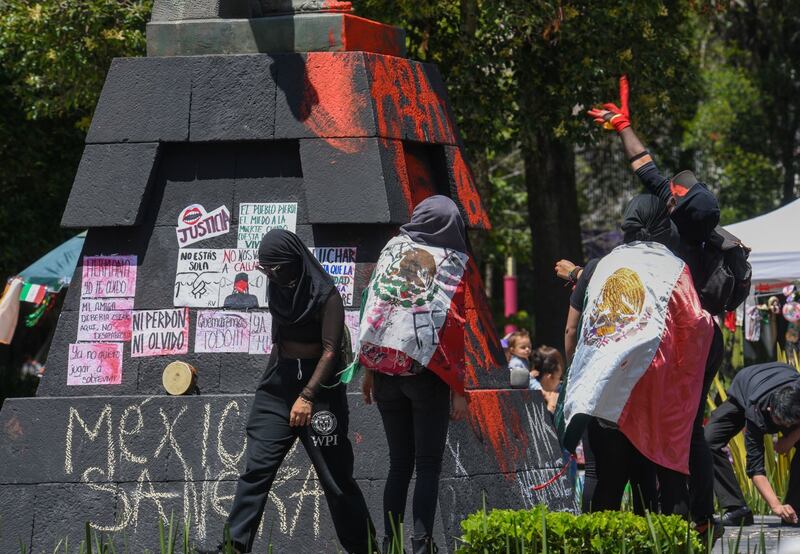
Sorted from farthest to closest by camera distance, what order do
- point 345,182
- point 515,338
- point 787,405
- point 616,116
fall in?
point 515,338 < point 787,405 < point 345,182 < point 616,116

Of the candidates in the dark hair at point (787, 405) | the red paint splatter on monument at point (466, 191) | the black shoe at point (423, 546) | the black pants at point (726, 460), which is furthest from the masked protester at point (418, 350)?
the black pants at point (726, 460)

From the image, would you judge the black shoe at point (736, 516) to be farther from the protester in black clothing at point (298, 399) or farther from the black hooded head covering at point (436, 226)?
the black hooded head covering at point (436, 226)

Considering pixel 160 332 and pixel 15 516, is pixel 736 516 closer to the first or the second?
pixel 160 332

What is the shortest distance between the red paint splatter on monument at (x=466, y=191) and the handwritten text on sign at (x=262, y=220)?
1.06m

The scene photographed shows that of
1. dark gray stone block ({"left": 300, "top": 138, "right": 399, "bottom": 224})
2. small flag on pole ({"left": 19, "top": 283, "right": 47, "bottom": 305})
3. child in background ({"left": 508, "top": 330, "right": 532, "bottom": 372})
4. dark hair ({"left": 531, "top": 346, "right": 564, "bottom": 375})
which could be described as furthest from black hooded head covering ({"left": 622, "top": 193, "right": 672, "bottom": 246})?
small flag on pole ({"left": 19, "top": 283, "right": 47, "bottom": 305})

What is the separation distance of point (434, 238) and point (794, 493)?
4.09 meters

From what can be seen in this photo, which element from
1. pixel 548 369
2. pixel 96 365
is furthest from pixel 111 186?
pixel 548 369

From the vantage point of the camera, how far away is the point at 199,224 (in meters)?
8.26

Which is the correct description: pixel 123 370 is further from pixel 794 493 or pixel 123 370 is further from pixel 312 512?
pixel 794 493

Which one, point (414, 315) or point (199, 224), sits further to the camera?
point (199, 224)

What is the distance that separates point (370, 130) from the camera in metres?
8.06

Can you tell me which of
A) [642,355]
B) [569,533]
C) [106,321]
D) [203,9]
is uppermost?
[203,9]

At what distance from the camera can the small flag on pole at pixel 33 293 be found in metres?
14.5

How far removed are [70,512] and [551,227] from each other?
1114 centimetres
